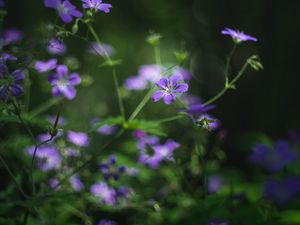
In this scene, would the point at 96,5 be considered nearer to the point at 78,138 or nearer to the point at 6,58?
the point at 6,58

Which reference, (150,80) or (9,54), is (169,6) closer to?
(150,80)

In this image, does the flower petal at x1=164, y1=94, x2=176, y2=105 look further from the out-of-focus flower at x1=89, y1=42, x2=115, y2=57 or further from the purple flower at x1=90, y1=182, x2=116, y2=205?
the purple flower at x1=90, y1=182, x2=116, y2=205

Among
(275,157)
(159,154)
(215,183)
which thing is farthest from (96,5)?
(215,183)

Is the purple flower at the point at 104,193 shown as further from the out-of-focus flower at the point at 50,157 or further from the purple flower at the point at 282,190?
the purple flower at the point at 282,190

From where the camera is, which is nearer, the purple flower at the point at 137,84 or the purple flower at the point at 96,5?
the purple flower at the point at 96,5

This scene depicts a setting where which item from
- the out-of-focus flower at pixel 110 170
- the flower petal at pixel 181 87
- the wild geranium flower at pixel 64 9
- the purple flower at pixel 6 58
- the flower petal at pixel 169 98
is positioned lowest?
A: the out-of-focus flower at pixel 110 170

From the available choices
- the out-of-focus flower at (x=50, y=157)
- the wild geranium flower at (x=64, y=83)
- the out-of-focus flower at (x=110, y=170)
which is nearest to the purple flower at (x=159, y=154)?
the out-of-focus flower at (x=110, y=170)
